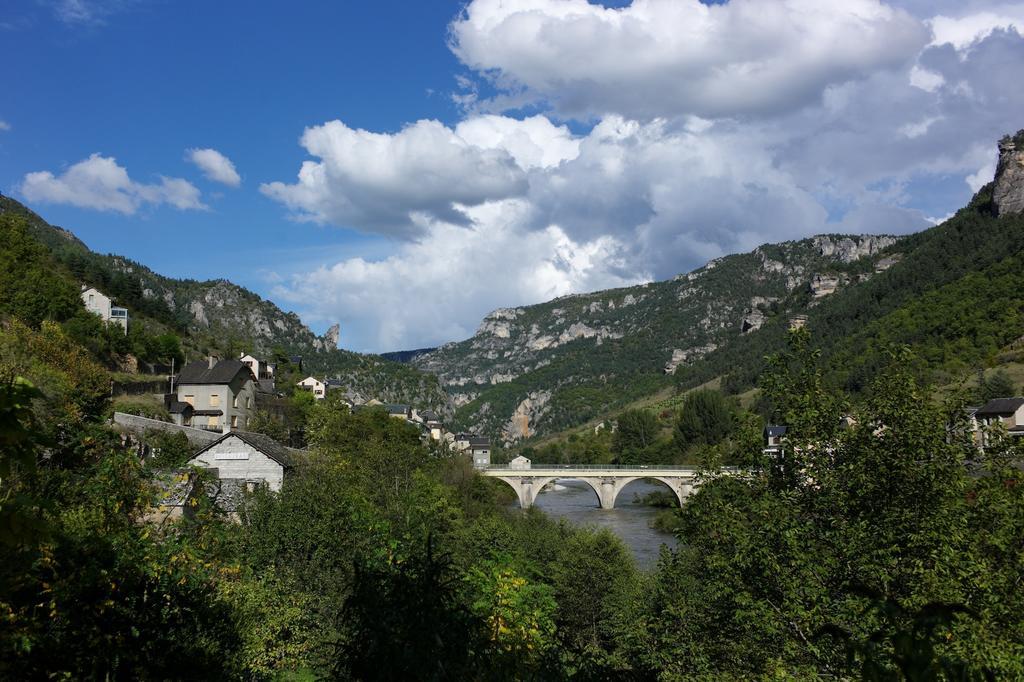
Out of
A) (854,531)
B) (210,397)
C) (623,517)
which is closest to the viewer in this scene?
(854,531)

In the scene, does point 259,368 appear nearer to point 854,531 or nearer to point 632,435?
point 854,531

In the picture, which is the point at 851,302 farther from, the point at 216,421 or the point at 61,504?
the point at 61,504

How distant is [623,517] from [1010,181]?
140 meters

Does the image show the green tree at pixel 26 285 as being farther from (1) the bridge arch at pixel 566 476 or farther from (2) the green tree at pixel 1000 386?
(2) the green tree at pixel 1000 386

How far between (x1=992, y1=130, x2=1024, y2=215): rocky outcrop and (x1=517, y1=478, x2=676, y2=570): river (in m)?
108

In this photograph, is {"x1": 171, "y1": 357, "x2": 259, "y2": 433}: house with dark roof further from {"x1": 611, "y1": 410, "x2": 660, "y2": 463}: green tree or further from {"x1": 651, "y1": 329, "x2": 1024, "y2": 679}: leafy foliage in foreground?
{"x1": 611, "y1": 410, "x2": 660, "y2": 463}: green tree

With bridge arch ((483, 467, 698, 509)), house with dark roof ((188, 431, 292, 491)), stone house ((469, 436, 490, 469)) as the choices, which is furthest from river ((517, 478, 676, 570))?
house with dark roof ((188, 431, 292, 491))

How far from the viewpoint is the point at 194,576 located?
11844mm

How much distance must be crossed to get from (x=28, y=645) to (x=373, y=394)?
16763 centimetres

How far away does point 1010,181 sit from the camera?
16075 centimetres

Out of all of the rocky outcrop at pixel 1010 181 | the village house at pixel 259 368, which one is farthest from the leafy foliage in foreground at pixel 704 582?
the rocky outcrop at pixel 1010 181

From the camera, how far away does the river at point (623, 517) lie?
56.2 m

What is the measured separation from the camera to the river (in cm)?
5619

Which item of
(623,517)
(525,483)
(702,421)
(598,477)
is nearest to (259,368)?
(525,483)
